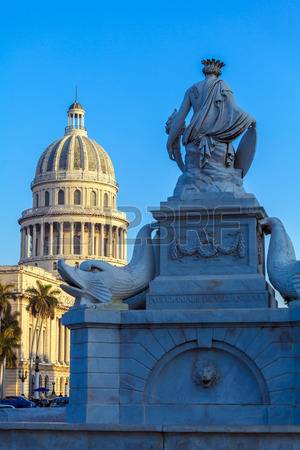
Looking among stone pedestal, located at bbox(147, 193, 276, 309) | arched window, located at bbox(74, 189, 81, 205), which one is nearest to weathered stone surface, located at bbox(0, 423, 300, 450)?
stone pedestal, located at bbox(147, 193, 276, 309)

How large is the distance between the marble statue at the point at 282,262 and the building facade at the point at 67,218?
104m

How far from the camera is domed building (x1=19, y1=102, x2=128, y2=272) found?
439 feet

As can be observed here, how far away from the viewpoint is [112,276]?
17688 mm

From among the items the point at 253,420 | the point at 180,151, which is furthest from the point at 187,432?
the point at 180,151

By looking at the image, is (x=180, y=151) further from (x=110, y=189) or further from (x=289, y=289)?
(x=110, y=189)

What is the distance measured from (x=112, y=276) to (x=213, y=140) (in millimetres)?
3381

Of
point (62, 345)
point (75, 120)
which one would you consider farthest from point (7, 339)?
point (75, 120)

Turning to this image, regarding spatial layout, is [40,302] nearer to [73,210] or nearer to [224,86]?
[73,210]

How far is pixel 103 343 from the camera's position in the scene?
16.9 meters

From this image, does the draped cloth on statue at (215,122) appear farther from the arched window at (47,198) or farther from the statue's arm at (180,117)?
the arched window at (47,198)

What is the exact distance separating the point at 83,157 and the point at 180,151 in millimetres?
122685

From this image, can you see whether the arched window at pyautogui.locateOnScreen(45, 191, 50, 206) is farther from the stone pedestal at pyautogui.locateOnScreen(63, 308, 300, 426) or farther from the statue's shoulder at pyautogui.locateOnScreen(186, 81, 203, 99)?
the stone pedestal at pyautogui.locateOnScreen(63, 308, 300, 426)

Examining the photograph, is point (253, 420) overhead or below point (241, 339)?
below

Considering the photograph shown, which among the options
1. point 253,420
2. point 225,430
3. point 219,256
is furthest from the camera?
point 219,256
